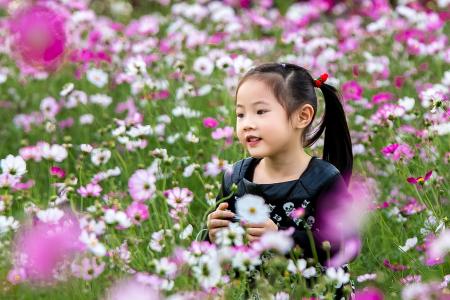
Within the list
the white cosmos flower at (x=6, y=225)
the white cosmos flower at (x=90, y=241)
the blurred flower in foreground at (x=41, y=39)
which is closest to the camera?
the white cosmos flower at (x=90, y=241)

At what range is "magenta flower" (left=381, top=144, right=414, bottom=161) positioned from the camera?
2049mm

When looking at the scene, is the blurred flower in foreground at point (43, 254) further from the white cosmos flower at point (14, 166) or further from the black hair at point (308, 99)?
the black hair at point (308, 99)

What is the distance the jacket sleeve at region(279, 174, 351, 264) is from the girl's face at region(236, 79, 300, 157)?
5.4 inches

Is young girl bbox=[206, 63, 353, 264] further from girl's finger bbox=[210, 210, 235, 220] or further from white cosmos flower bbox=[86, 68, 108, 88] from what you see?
white cosmos flower bbox=[86, 68, 108, 88]

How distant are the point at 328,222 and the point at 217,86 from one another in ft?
4.64

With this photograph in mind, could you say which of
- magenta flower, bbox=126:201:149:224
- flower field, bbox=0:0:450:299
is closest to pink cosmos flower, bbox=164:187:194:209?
flower field, bbox=0:0:450:299

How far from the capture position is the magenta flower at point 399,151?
2.05 metres

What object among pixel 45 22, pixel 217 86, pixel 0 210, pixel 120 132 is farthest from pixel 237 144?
pixel 45 22

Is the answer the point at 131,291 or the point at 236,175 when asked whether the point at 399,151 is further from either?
the point at 131,291

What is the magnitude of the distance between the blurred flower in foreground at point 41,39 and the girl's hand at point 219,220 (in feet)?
7.13

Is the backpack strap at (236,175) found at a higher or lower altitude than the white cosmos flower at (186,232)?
higher

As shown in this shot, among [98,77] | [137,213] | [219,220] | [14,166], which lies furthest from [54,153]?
[98,77]

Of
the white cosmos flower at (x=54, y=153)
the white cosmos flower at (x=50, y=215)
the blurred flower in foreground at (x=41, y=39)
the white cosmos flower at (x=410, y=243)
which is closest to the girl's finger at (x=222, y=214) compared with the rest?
the white cosmos flower at (x=50, y=215)

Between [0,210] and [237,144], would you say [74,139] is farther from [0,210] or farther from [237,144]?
[0,210]
